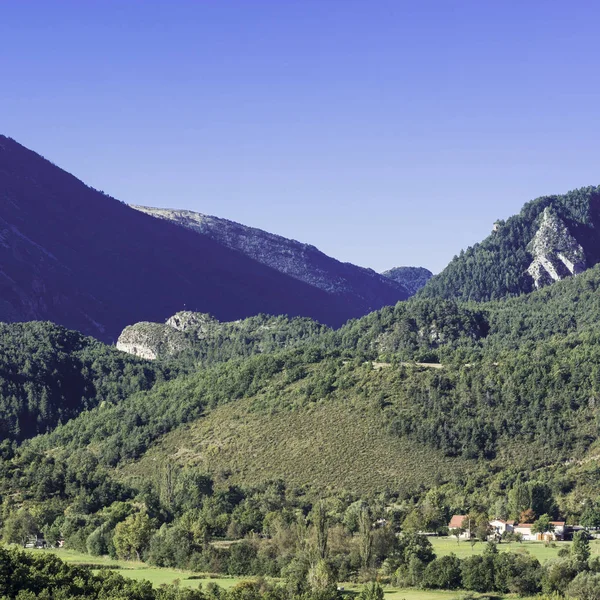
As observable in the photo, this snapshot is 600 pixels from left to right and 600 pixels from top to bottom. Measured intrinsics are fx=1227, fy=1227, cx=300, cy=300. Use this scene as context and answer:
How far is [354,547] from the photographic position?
10225 centimetres

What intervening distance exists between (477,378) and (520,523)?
47.3m

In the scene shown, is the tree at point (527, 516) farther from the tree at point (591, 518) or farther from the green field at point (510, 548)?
the green field at point (510, 548)

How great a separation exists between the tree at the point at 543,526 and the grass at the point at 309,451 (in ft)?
76.3

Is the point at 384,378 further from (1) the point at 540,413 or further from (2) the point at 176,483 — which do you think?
(2) the point at 176,483

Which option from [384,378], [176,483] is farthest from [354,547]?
[384,378]

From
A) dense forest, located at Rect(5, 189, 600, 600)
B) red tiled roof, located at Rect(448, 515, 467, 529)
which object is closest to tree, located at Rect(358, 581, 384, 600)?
dense forest, located at Rect(5, 189, 600, 600)

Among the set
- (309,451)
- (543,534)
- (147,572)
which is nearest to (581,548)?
(543,534)

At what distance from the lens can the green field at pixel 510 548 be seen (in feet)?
349

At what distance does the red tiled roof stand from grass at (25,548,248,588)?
3380 cm

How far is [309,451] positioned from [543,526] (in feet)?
134

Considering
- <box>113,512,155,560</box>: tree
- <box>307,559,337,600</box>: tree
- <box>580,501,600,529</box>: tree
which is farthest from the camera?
<box>580,501,600,529</box>: tree

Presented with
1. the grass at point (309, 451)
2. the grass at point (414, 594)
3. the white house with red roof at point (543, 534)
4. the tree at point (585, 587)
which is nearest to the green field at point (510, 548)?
the white house with red roof at point (543, 534)

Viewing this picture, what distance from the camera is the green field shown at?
4187 inches

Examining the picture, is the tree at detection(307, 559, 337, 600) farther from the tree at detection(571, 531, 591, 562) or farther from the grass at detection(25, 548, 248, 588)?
the tree at detection(571, 531, 591, 562)
